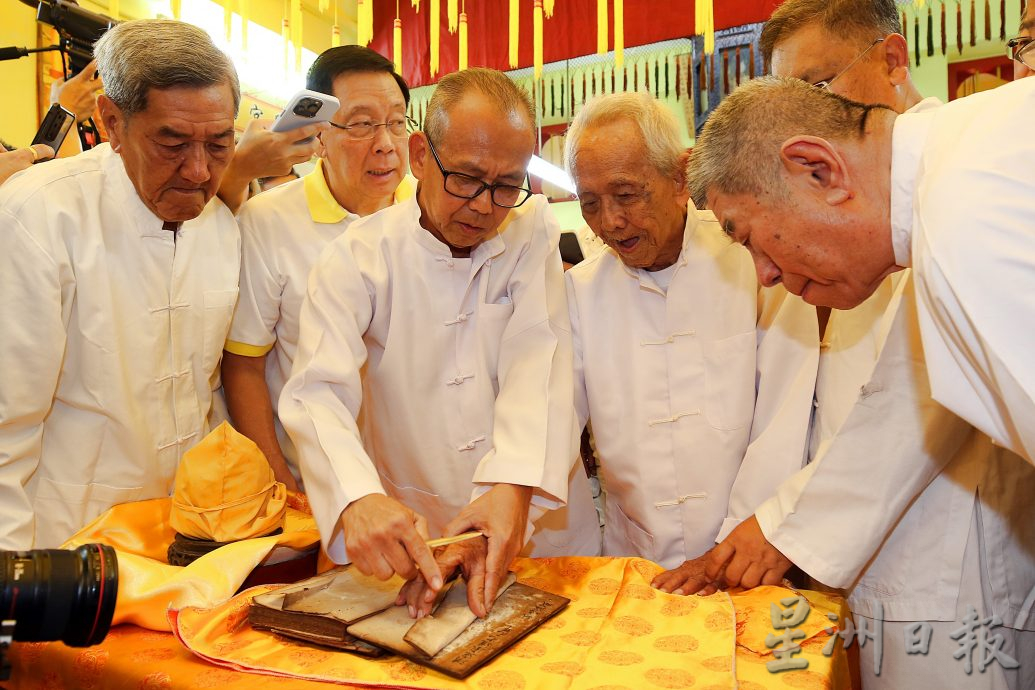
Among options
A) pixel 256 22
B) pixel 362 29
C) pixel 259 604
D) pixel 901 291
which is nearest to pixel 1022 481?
pixel 901 291

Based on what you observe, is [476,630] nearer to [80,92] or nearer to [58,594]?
[58,594]

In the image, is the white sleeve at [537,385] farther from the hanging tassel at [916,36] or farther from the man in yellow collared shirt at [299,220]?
the hanging tassel at [916,36]

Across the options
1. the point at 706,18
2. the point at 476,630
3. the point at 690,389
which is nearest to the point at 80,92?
the point at 690,389

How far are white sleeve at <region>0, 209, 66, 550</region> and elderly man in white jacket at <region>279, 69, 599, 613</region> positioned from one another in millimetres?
518

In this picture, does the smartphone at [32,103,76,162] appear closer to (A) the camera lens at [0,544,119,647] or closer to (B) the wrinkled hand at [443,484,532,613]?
(B) the wrinkled hand at [443,484,532,613]

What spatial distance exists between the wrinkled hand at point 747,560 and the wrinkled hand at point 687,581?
0.02m

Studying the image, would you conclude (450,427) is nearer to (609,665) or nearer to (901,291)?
(609,665)

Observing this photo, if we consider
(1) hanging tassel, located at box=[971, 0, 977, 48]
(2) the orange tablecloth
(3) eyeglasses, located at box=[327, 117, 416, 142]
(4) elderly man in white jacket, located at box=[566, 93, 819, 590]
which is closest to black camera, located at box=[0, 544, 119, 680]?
(2) the orange tablecloth

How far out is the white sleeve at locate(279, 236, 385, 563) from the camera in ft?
5.43

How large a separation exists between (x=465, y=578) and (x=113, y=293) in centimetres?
108

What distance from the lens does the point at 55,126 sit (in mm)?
2785

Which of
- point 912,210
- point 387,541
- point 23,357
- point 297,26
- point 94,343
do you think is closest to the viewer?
point 912,210

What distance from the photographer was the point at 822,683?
123 cm

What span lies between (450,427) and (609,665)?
0.87 metres
